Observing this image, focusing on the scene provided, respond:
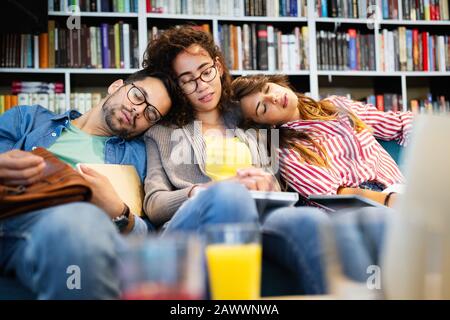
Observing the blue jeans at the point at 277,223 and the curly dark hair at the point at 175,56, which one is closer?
the blue jeans at the point at 277,223

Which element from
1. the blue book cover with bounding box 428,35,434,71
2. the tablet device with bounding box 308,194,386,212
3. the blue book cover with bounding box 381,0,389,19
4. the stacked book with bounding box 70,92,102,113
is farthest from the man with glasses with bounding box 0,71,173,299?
the blue book cover with bounding box 428,35,434,71

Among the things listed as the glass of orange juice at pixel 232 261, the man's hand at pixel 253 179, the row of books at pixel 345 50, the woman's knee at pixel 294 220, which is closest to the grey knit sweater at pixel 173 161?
the man's hand at pixel 253 179

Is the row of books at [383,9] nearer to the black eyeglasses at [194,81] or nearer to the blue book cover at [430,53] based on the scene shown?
the blue book cover at [430,53]

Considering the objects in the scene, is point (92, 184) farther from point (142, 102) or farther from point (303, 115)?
point (303, 115)

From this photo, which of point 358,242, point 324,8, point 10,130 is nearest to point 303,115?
point 10,130

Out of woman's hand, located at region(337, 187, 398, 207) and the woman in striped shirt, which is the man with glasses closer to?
the woman in striped shirt

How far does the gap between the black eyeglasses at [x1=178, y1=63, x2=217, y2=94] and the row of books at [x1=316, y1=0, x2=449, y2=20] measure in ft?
5.23

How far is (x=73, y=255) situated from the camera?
79 centimetres

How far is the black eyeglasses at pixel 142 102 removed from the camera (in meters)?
1.58

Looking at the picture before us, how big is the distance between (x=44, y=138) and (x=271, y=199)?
81 cm

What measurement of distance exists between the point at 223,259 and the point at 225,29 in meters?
2.46

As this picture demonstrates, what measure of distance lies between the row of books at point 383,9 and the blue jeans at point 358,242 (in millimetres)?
2661

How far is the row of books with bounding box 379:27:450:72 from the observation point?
10.1 ft
